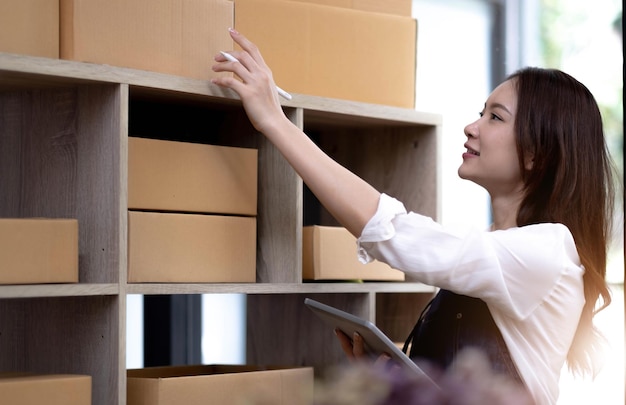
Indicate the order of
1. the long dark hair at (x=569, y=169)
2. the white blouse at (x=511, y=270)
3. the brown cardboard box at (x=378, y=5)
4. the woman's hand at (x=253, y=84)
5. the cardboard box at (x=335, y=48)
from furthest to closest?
the brown cardboard box at (x=378, y=5) → the cardboard box at (x=335, y=48) → the long dark hair at (x=569, y=169) → the woman's hand at (x=253, y=84) → the white blouse at (x=511, y=270)

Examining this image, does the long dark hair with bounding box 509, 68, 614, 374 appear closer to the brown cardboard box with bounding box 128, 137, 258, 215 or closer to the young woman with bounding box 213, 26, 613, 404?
the young woman with bounding box 213, 26, 613, 404

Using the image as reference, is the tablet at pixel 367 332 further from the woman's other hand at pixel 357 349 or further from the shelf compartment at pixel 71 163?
the shelf compartment at pixel 71 163

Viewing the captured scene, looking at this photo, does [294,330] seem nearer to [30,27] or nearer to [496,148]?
[496,148]

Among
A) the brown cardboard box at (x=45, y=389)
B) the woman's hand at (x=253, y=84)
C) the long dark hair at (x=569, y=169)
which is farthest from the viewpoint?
the long dark hair at (x=569, y=169)

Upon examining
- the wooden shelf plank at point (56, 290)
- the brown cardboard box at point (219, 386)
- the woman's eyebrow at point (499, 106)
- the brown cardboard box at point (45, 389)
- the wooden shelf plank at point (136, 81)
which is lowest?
the brown cardboard box at point (219, 386)

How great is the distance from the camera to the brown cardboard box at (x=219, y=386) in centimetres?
170

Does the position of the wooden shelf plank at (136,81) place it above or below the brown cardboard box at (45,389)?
above

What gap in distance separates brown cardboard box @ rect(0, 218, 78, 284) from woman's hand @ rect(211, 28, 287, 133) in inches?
15.2

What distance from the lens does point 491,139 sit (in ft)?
6.28

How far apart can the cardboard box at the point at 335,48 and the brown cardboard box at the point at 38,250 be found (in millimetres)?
599

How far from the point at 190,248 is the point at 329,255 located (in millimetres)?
360

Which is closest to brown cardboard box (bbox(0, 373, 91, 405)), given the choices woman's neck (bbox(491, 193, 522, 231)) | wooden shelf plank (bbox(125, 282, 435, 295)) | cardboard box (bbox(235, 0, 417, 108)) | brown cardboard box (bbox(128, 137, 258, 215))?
wooden shelf plank (bbox(125, 282, 435, 295))

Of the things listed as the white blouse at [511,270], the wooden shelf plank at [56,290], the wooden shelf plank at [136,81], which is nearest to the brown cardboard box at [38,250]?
the wooden shelf plank at [56,290]

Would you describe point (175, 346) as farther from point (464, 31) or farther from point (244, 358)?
point (464, 31)
